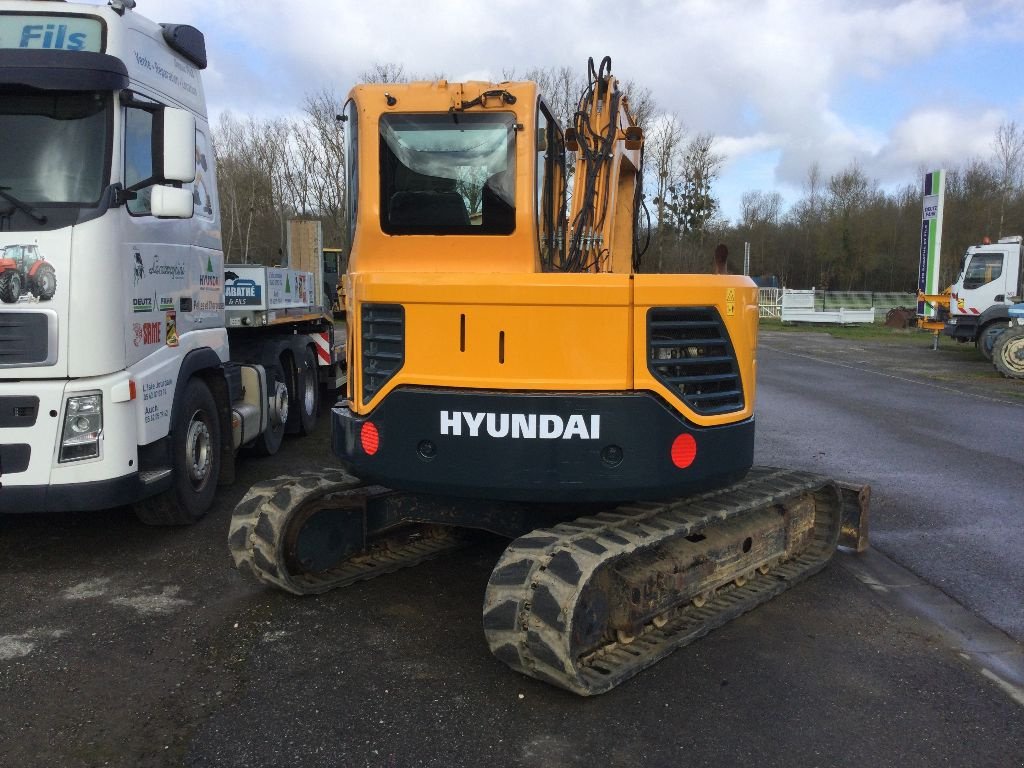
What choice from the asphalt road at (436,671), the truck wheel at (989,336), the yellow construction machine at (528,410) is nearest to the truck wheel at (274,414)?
the asphalt road at (436,671)

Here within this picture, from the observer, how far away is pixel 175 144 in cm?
509

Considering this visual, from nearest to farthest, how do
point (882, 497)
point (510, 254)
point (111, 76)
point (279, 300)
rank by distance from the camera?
point (510, 254) → point (111, 76) → point (882, 497) → point (279, 300)

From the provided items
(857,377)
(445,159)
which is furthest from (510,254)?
(857,377)

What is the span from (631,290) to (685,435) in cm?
72

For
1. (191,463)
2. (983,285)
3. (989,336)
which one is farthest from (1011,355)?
(191,463)

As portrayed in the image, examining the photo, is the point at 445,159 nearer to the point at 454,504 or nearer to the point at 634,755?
the point at 454,504

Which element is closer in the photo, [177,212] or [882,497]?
[177,212]

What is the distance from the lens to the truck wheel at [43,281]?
16.0ft

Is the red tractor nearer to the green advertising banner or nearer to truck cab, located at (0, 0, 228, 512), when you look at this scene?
truck cab, located at (0, 0, 228, 512)

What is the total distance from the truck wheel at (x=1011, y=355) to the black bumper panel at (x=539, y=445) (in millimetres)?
15654

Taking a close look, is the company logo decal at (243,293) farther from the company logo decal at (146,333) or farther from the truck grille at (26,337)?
the truck grille at (26,337)

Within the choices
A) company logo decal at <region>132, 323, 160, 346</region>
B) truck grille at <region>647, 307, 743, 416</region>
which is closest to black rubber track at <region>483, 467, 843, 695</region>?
truck grille at <region>647, 307, 743, 416</region>

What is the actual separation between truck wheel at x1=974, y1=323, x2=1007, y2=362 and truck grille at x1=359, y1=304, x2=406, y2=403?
19.9 meters

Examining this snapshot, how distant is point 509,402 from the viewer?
3.87m
